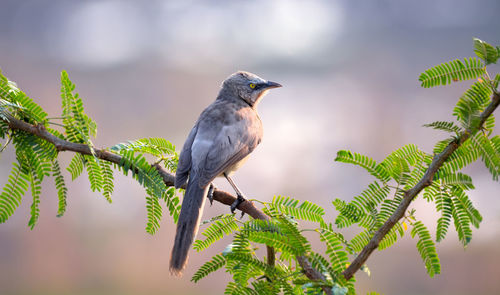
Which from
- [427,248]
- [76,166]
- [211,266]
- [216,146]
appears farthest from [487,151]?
[216,146]

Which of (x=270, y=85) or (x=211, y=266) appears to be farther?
(x=270, y=85)

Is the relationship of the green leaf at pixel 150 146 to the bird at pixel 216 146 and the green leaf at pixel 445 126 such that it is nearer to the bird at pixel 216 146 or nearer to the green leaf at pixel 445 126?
the bird at pixel 216 146

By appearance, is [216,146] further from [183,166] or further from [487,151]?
[487,151]

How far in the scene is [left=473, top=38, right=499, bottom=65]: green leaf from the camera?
183cm

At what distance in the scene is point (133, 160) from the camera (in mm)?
2385

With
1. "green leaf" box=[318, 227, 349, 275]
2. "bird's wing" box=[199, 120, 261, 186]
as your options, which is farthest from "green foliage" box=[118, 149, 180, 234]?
"green leaf" box=[318, 227, 349, 275]

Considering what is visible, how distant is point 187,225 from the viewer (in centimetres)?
242

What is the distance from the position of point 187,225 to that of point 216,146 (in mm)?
1398

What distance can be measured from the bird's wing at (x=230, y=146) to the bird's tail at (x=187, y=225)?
31 centimetres

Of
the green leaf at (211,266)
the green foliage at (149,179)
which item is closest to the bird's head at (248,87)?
the green foliage at (149,179)

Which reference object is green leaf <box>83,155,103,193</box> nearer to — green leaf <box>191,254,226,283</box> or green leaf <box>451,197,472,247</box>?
green leaf <box>191,254,226,283</box>

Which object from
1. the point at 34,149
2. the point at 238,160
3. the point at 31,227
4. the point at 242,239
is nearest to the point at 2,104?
the point at 34,149

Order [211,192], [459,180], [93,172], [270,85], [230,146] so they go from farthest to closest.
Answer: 1. [270,85]
2. [230,146]
3. [211,192]
4. [93,172]
5. [459,180]

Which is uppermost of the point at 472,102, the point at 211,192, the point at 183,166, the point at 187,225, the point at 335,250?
the point at 183,166
